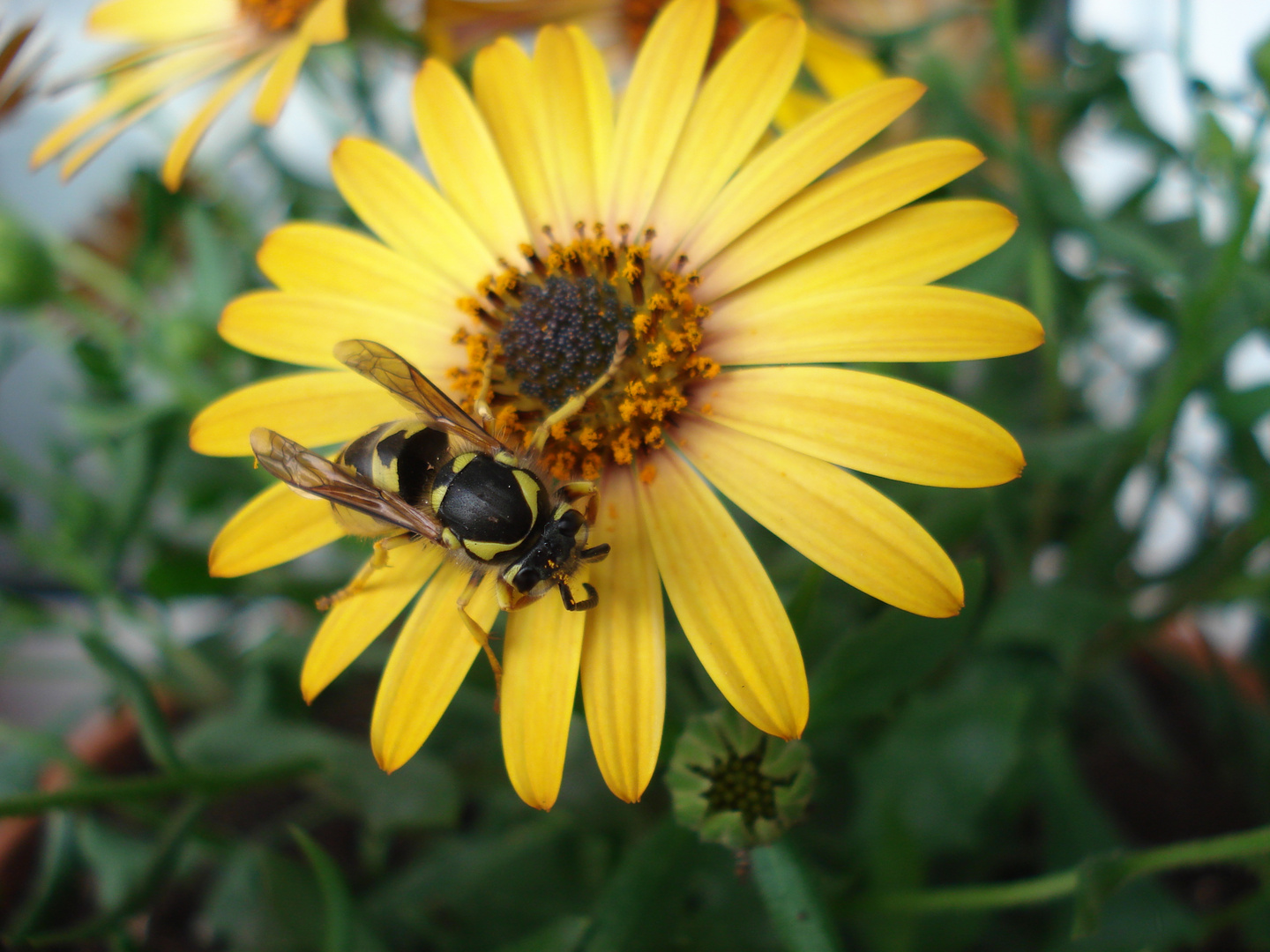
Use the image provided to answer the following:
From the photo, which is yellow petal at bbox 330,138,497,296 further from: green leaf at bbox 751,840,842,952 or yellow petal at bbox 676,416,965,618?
green leaf at bbox 751,840,842,952

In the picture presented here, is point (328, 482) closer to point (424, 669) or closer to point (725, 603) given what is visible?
point (424, 669)

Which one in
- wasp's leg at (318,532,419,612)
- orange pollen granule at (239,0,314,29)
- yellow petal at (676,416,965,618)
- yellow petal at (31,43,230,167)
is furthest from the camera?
orange pollen granule at (239,0,314,29)

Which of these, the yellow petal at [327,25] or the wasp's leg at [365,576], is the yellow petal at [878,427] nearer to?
the wasp's leg at [365,576]

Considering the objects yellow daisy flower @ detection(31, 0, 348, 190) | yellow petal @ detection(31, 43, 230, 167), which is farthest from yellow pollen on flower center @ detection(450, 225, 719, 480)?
yellow petal @ detection(31, 43, 230, 167)

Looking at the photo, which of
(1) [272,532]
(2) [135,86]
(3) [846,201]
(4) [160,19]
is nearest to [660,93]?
(3) [846,201]

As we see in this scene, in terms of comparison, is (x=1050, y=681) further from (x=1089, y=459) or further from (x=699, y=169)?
(x=699, y=169)

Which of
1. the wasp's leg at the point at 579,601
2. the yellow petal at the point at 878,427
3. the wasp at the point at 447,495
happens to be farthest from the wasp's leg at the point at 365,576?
the yellow petal at the point at 878,427
